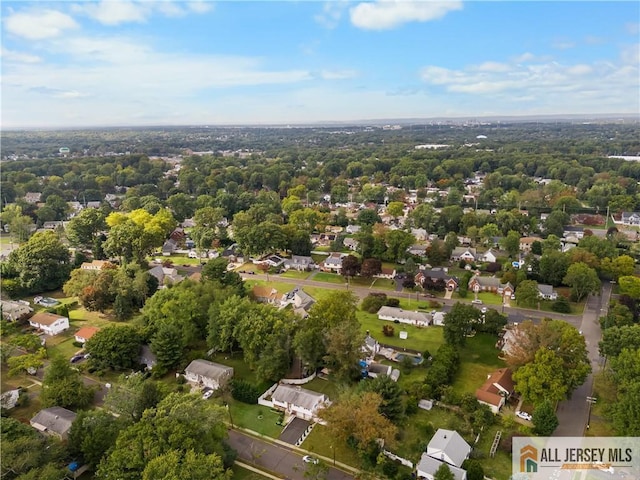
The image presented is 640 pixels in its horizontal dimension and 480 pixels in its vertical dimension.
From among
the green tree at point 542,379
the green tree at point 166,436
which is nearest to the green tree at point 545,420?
the green tree at point 542,379

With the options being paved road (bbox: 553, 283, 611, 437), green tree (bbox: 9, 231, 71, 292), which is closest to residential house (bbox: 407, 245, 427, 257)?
paved road (bbox: 553, 283, 611, 437)

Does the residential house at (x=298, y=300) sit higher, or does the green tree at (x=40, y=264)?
the green tree at (x=40, y=264)

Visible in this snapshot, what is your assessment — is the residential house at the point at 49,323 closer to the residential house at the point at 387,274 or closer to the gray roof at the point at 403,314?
the gray roof at the point at 403,314

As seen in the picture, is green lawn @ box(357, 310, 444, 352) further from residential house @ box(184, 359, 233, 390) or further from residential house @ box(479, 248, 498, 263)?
residential house @ box(479, 248, 498, 263)

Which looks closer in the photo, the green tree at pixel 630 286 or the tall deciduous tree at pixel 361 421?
the tall deciduous tree at pixel 361 421

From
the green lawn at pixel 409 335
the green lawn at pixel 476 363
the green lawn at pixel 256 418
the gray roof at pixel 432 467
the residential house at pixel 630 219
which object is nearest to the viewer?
the gray roof at pixel 432 467

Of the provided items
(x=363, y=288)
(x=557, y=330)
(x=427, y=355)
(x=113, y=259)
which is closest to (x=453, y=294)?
(x=363, y=288)

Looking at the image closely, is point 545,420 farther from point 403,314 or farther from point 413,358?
point 403,314
